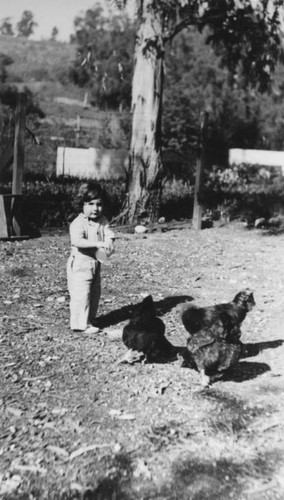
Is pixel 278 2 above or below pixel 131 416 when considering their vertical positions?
above

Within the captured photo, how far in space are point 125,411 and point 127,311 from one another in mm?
2225

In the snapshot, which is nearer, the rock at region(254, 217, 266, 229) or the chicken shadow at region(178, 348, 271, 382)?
the chicken shadow at region(178, 348, 271, 382)

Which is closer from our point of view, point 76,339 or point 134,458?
point 134,458

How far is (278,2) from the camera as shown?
11.8 meters

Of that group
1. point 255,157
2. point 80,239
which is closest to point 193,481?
point 80,239

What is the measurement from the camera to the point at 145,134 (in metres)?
10.9

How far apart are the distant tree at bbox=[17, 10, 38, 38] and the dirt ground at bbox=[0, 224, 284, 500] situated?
133 m

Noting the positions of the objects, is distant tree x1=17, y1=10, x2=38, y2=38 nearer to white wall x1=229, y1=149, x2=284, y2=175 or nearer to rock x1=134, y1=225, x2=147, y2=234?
white wall x1=229, y1=149, x2=284, y2=175

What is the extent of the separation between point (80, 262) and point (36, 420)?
1.70 m

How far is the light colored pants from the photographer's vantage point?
15.9 ft

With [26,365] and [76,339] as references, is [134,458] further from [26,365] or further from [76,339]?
[76,339]

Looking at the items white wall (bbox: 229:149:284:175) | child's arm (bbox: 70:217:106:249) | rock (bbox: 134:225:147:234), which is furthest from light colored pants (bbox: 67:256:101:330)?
white wall (bbox: 229:149:284:175)

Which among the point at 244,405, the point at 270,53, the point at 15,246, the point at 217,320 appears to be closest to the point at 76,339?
the point at 217,320

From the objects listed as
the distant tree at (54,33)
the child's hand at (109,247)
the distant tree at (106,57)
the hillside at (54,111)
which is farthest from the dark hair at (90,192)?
the distant tree at (54,33)
